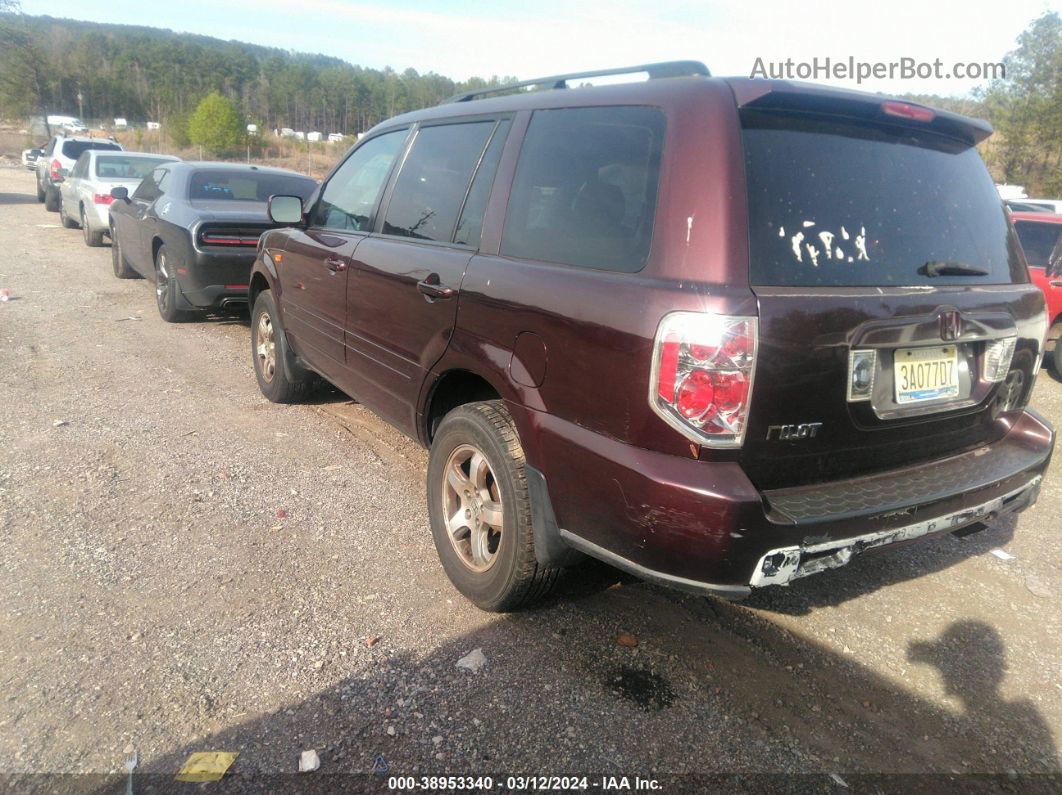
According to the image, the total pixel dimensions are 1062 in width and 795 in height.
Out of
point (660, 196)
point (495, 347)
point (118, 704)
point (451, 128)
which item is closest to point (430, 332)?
point (495, 347)

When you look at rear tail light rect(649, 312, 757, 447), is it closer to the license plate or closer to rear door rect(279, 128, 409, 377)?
the license plate

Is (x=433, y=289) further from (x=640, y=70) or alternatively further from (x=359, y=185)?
(x=359, y=185)

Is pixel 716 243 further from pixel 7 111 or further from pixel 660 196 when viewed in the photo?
pixel 7 111

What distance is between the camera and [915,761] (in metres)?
2.37

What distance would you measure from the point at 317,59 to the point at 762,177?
193 metres

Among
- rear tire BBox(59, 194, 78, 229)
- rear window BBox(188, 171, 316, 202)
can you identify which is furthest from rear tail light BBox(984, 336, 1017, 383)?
rear tire BBox(59, 194, 78, 229)

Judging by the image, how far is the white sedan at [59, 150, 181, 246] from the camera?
12281 millimetres

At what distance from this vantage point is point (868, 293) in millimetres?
2312

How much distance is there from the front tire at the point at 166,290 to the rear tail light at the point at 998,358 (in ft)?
23.1

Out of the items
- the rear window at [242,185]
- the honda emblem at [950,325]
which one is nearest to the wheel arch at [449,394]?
the honda emblem at [950,325]

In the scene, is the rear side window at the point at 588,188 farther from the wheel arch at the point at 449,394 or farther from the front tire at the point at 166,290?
the front tire at the point at 166,290

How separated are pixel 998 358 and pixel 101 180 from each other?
44.0 feet

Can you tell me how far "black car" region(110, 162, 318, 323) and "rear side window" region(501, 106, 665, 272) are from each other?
4881mm

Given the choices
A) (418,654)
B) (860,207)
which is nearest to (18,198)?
(418,654)
